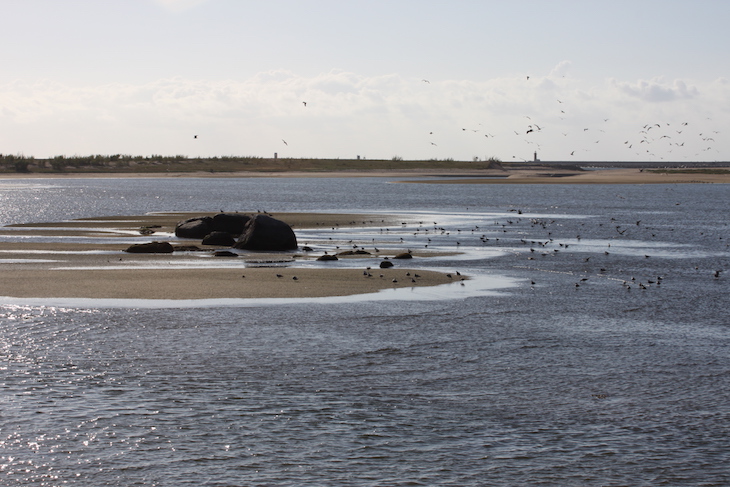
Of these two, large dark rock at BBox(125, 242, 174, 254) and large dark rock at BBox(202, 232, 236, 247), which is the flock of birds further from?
large dark rock at BBox(125, 242, 174, 254)

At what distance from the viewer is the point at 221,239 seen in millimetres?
34500

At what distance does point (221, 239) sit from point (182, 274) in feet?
32.0

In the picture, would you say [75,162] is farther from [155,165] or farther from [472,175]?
[472,175]

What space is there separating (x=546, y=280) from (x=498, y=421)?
14.2m

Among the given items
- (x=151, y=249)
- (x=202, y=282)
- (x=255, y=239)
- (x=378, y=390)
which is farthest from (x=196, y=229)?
(x=378, y=390)

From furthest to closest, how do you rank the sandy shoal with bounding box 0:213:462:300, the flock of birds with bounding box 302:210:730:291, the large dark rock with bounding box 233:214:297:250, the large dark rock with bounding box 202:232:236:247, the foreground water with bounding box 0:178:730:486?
1. the large dark rock with bounding box 202:232:236:247
2. the large dark rock with bounding box 233:214:297:250
3. the flock of birds with bounding box 302:210:730:291
4. the sandy shoal with bounding box 0:213:462:300
5. the foreground water with bounding box 0:178:730:486

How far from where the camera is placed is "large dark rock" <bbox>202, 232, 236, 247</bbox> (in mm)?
34406

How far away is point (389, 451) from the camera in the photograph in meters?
10.3

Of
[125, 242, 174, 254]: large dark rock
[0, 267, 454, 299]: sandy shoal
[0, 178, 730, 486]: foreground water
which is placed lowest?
[0, 178, 730, 486]: foreground water

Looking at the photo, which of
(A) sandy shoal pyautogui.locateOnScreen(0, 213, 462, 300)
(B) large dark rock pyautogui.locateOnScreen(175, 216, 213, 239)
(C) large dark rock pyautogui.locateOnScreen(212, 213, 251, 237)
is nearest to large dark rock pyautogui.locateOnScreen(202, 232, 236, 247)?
(A) sandy shoal pyautogui.locateOnScreen(0, 213, 462, 300)

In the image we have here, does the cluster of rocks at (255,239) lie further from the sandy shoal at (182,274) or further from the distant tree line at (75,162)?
the distant tree line at (75,162)

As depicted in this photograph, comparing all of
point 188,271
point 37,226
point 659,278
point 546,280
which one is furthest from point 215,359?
point 37,226

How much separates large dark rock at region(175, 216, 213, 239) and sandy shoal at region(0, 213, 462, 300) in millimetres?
1034

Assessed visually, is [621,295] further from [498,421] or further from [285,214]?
[285,214]
